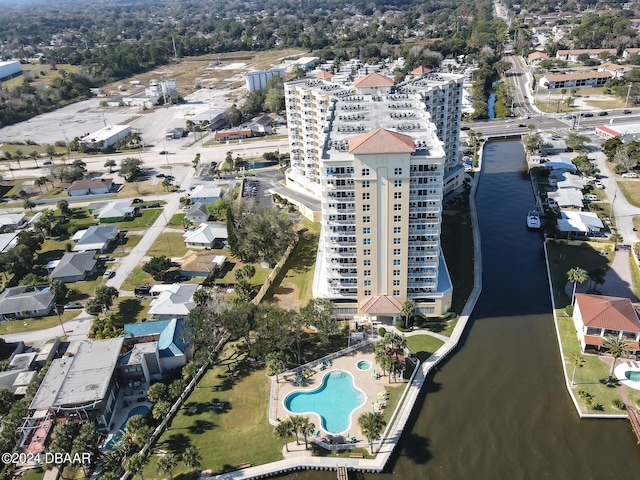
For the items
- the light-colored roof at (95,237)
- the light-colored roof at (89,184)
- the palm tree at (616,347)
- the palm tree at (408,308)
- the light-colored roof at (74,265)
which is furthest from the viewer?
the light-colored roof at (89,184)

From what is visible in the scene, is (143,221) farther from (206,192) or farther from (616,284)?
(616,284)

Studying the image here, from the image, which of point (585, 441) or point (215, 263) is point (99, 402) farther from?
point (585, 441)

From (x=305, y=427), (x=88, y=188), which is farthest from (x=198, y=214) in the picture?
(x=305, y=427)

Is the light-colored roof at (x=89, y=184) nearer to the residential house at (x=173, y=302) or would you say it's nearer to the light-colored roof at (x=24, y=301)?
the light-colored roof at (x=24, y=301)

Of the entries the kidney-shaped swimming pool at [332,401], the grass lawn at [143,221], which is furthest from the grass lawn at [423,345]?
the grass lawn at [143,221]

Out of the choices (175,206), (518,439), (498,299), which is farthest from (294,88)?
(518,439)

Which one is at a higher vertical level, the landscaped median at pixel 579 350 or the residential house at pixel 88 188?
the residential house at pixel 88 188

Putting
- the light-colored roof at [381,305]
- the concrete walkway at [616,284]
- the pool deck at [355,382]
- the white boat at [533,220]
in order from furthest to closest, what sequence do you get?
the white boat at [533,220]
the concrete walkway at [616,284]
the light-colored roof at [381,305]
the pool deck at [355,382]
